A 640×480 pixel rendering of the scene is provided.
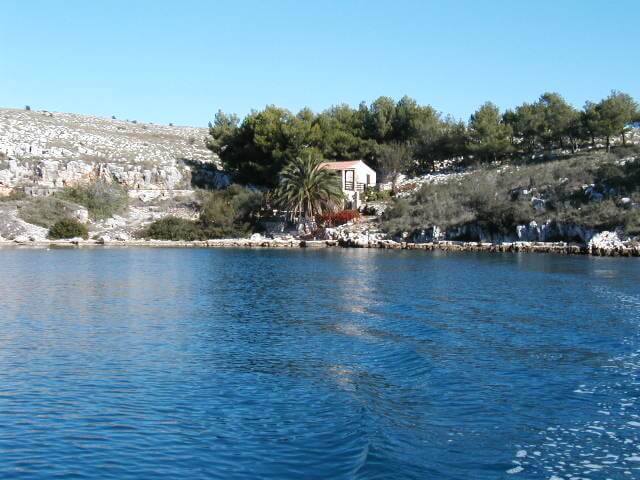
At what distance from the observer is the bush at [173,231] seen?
7006 centimetres

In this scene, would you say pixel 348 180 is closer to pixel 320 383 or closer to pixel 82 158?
pixel 82 158

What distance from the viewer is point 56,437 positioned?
11578 mm

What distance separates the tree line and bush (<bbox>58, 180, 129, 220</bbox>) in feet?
53.1

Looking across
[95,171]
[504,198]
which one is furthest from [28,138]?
[504,198]

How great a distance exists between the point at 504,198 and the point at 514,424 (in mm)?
53448

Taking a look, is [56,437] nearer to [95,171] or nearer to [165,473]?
[165,473]

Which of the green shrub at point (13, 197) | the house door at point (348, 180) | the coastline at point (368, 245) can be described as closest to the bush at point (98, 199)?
the green shrub at point (13, 197)

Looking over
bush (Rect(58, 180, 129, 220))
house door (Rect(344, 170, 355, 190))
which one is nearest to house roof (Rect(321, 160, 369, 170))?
house door (Rect(344, 170, 355, 190))

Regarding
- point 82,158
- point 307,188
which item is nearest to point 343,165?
point 307,188

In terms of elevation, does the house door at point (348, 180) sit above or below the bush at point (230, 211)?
above

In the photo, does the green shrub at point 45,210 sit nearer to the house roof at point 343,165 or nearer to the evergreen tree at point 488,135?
the house roof at point 343,165

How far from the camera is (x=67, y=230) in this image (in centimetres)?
6738

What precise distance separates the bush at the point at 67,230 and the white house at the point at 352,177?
27.1m

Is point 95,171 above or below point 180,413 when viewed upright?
above
